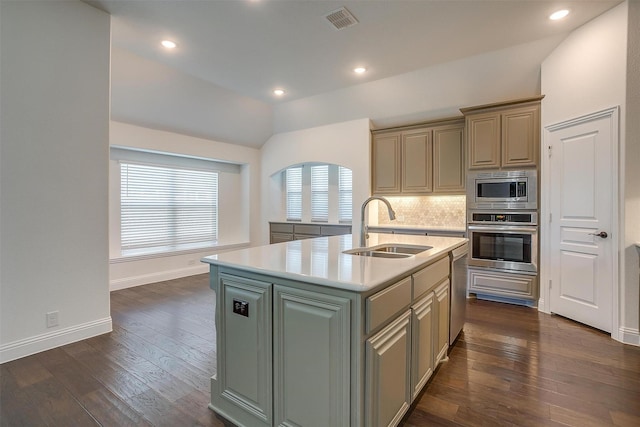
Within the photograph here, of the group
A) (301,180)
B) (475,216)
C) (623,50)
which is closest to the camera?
(623,50)

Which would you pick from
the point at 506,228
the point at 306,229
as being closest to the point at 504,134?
the point at 506,228

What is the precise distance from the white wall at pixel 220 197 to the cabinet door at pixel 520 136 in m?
4.68

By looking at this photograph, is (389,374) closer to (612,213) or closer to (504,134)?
(612,213)

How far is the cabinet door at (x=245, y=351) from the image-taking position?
165 centimetres

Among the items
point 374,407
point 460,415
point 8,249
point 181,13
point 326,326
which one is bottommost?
point 460,415

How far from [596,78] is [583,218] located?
4.69ft

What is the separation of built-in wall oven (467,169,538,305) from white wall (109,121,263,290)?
4322 mm

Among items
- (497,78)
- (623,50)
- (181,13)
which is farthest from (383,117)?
(181,13)

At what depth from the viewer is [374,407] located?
1437 millimetres

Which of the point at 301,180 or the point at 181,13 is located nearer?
the point at 181,13

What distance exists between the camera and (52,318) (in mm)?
2807

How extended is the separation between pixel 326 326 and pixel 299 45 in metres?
3.19

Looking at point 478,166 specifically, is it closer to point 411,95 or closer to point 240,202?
point 411,95

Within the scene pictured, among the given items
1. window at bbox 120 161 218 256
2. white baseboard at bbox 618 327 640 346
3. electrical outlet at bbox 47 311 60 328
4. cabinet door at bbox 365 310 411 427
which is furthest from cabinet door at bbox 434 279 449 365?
window at bbox 120 161 218 256
